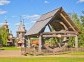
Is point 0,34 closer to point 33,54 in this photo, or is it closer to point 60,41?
point 60,41

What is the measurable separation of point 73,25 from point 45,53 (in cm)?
789

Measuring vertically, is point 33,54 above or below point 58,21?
below

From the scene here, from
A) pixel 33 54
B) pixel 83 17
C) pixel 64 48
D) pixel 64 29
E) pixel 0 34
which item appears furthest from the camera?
pixel 0 34

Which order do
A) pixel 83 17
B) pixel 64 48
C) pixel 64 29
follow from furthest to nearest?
pixel 83 17 → pixel 64 29 → pixel 64 48

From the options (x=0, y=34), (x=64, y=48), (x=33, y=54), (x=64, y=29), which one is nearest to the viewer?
(x=33, y=54)

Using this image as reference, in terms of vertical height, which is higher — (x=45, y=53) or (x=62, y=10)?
(x=62, y=10)

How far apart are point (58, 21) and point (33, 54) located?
8233mm

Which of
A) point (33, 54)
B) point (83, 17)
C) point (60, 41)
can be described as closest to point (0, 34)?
point (83, 17)

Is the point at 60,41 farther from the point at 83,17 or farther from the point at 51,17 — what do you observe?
the point at 83,17

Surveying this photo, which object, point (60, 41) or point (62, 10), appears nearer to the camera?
point (62, 10)

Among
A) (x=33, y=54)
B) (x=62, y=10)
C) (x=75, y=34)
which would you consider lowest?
(x=33, y=54)

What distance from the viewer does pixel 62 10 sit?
4556cm

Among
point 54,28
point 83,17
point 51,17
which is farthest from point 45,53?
point 83,17

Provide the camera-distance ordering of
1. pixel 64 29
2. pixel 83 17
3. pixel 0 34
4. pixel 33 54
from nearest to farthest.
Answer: pixel 33 54 < pixel 64 29 < pixel 83 17 < pixel 0 34
